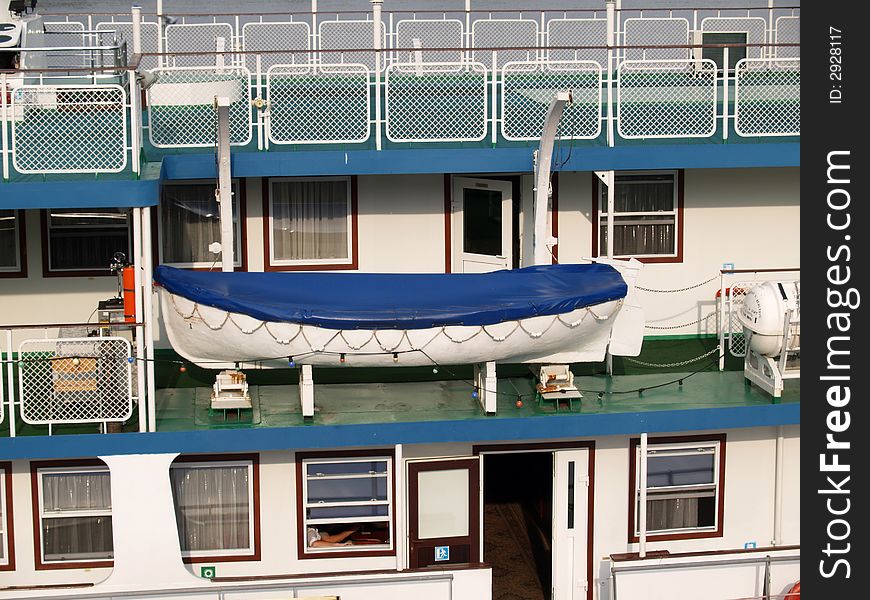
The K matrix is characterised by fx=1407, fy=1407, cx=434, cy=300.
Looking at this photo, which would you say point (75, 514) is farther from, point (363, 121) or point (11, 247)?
point (363, 121)

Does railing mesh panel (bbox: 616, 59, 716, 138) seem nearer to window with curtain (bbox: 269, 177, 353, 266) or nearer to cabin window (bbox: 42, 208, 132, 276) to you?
window with curtain (bbox: 269, 177, 353, 266)

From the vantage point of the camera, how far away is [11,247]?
14562mm

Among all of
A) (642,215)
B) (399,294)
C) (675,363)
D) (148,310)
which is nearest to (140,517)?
(148,310)

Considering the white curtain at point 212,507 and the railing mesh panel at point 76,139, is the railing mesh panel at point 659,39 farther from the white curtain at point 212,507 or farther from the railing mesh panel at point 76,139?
the white curtain at point 212,507

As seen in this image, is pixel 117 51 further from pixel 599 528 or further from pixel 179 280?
pixel 599 528

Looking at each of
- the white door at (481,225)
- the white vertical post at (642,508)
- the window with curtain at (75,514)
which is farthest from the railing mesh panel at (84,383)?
the white vertical post at (642,508)

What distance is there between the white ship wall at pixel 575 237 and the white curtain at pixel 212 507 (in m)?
1.86

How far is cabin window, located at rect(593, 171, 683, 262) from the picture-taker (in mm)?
15086

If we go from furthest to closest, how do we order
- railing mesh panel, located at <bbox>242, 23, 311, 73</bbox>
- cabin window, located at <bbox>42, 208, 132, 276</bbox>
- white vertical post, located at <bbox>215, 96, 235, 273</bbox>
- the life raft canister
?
railing mesh panel, located at <bbox>242, 23, 311, 73</bbox> < cabin window, located at <bbox>42, 208, 132, 276</bbox> < white vertical post, located at <bbox>215, 96, 235, 273</bbox> < the life raft canister

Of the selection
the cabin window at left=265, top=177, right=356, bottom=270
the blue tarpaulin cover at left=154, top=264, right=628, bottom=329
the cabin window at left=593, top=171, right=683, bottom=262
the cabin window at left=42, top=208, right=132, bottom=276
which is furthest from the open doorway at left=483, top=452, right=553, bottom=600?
the cabin window at left=42, top=208, right=132, bottom=276

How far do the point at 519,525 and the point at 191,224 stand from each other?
547cm

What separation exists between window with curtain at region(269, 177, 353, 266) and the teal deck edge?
2565 mm

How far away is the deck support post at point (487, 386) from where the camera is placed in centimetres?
1296
